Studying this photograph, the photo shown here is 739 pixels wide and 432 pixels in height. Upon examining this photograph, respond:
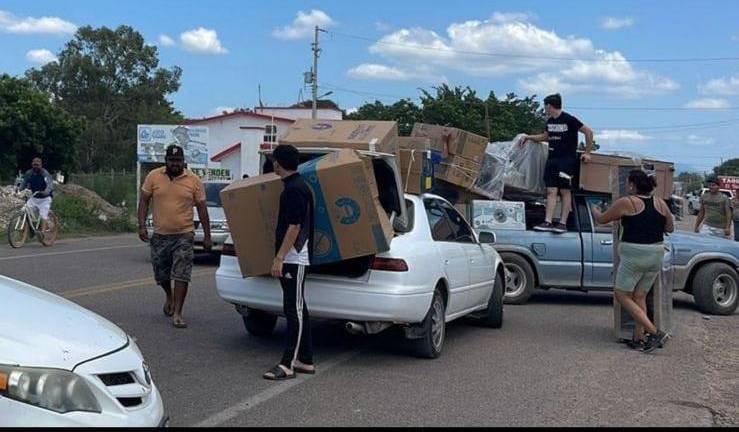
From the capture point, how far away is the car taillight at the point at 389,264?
7.27m

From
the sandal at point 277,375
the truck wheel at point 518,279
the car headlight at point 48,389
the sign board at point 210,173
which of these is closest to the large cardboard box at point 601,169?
the truck wheel at point 518,279

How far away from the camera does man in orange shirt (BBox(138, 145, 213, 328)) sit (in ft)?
29.0

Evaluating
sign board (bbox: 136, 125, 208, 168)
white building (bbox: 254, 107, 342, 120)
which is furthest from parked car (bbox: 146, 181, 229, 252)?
white building (bbox: 254, 107, 342, 120)

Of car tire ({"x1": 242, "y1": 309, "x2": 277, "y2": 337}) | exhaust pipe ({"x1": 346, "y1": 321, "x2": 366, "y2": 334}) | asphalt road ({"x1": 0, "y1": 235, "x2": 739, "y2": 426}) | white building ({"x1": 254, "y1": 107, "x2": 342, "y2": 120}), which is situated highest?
white building ({"x1": 254, "y1": 107, "x2": 342, "y2": 120})

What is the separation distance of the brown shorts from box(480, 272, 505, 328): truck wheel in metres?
3.49

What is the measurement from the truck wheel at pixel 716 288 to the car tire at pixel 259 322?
20.7ft

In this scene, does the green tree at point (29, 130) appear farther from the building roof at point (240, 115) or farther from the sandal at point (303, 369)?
the sandal at point (303, 369)

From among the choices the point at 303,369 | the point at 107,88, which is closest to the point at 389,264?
the point at 303,369

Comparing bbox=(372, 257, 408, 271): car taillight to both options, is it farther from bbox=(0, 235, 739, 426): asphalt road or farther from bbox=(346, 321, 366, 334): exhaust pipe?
bbox=(0, 235, 739, 426): asphalt road

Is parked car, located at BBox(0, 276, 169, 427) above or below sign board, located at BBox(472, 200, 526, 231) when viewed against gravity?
below

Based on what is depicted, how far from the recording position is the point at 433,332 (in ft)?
25.6

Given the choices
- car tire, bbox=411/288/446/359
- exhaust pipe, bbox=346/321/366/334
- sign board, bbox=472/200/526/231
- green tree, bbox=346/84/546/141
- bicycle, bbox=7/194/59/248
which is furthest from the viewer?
green tree, bbox=346/84/546/141

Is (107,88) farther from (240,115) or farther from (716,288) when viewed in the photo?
(716,288)

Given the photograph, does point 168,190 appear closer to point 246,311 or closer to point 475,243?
point 246,311
